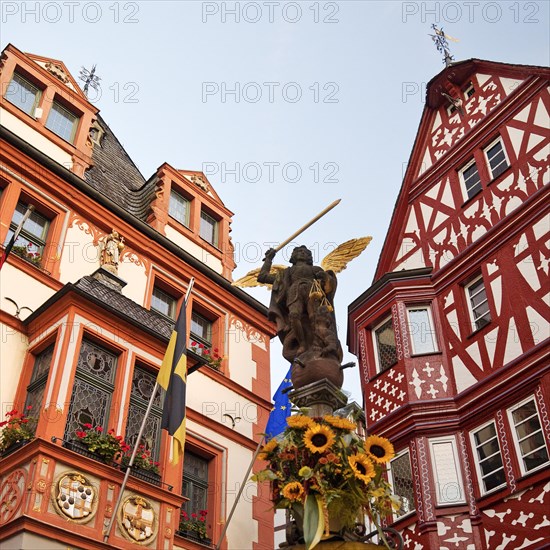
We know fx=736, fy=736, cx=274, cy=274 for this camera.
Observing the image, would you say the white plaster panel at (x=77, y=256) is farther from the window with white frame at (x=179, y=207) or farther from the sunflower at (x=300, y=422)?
the sunflower at (x=300, y=422)

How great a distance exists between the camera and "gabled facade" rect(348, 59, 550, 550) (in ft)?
44.5

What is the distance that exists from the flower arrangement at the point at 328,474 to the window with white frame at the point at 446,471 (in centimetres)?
871

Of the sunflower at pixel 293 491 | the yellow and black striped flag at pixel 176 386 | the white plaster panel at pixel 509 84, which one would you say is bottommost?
the sunflower at pixel 293 491

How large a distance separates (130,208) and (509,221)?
27.8 ft

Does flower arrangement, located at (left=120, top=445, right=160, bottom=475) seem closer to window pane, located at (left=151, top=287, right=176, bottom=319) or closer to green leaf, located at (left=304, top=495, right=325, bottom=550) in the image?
window pane, located at (left=151, top=287, right=176, bottom=319)

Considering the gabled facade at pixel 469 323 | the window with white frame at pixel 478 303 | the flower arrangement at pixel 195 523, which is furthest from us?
the window with white frame at pixel 478 303

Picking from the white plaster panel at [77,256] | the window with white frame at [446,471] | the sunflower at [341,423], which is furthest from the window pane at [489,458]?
the sunflower at [341,423]

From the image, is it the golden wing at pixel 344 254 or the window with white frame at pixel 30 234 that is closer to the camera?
the golden wing at pixel 344 254

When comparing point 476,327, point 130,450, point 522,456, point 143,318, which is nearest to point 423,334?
point 476,327

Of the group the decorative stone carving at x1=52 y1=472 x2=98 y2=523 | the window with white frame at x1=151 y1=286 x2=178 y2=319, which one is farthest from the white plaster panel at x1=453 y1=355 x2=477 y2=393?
the decorative stone carving at x1=52 y1=472 x2=98 y2=523

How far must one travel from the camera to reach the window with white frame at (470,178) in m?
18.0

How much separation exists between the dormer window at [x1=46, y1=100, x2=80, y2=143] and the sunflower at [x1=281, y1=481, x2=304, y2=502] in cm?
1155

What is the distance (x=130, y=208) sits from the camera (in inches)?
665

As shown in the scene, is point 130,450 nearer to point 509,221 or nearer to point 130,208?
point 130,208
